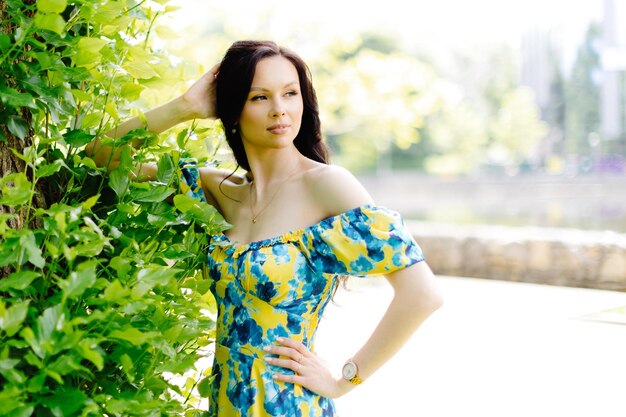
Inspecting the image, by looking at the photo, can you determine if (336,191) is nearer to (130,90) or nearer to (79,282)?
(130,90)

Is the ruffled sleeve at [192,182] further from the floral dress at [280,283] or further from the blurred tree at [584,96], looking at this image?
the blurred tree at [584,96]

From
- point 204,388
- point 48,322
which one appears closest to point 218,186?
point 204,388

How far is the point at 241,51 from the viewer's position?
172 centimetres

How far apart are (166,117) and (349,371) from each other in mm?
632

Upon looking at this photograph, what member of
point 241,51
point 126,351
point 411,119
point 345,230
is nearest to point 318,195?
point 345,230

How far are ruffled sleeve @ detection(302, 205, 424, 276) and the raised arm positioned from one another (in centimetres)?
34

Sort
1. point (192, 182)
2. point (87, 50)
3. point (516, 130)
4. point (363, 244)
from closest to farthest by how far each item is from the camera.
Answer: point (87, 50) → point (363, 244) → point (192, 182) → point (516, 130)

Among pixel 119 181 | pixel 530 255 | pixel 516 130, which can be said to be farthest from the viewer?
pixel 516 130

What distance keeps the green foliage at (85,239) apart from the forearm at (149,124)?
4 cm

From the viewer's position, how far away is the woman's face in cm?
170

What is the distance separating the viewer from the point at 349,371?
172cm

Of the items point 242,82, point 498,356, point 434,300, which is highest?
point 242,82

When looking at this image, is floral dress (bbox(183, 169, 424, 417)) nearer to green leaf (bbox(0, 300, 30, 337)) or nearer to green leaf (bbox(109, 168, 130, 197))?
green leaf (bbox(109, 168, 130, 197))

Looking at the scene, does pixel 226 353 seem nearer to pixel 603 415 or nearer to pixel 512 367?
pixel 603 415
